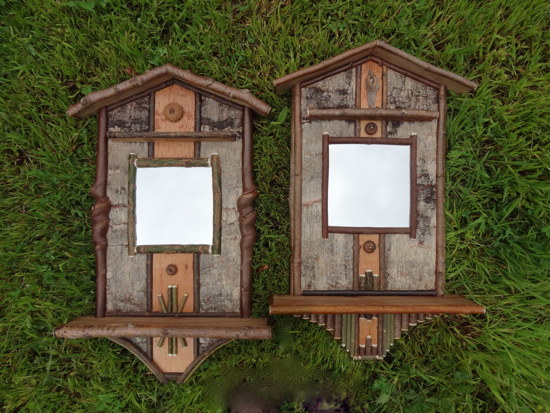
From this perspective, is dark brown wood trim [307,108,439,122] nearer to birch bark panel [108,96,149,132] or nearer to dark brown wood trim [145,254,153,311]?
birch bark panel [108,96,149,132]

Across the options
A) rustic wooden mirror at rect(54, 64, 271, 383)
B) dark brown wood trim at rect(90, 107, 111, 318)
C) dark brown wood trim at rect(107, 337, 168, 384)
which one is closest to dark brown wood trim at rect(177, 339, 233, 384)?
rustic wooden mirror at rect(54, 64, 271, 383)

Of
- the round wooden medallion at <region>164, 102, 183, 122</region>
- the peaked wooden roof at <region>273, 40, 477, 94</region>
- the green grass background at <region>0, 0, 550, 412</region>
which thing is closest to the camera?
the peaked wooden roof at <region>273, 40, 477, 94</region>

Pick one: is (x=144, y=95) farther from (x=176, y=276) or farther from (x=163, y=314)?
(x=163, y=314)

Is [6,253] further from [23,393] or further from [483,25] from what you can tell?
[483,25]

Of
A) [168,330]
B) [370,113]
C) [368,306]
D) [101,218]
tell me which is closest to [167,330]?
[168,330]

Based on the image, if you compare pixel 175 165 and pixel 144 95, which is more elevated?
pixel 144 95

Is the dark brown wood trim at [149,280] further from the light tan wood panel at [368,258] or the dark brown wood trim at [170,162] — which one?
the light tan wood panel at [368,258]
